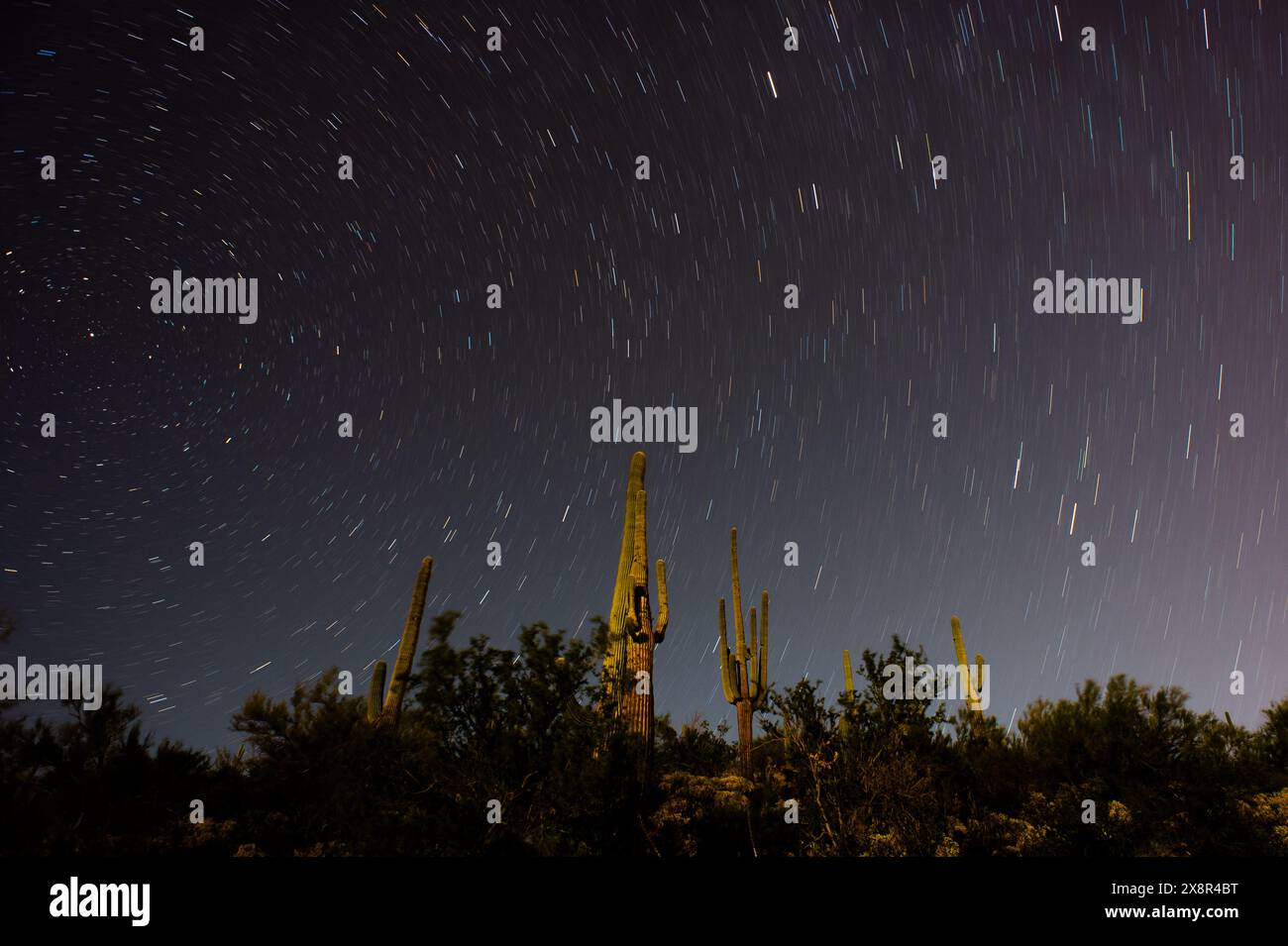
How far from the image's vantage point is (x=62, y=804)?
1005cm

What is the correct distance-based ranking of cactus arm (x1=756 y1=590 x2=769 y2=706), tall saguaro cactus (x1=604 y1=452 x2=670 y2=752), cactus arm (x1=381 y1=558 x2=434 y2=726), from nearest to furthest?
tall saguaro cactus (x1=604 y1=452 x2=670 y2=752) → cactus arm (x1=381 y1=558 x2=434 y2=726) → cactus arm (x1=756 y1=590 x2=769 y2=706)

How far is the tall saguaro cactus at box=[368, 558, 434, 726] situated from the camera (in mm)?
14171

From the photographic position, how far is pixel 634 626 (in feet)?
44.1

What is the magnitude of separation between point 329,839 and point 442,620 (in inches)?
152

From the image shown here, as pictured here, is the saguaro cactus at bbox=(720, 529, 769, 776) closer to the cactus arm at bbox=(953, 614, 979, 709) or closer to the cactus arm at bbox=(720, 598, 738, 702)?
the cactus arm at bbox=(720, 598, 738, 702)

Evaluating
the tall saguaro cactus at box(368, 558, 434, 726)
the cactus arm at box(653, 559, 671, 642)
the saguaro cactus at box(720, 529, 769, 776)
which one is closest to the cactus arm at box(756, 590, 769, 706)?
the saguaro cactus at box(720, 529, 769, 776)

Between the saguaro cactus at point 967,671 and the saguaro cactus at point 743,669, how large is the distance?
225 inches

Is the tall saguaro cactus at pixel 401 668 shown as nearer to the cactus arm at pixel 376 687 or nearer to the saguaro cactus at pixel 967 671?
the cactus arm at pixel 376 687

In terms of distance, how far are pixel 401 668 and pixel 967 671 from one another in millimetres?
16117

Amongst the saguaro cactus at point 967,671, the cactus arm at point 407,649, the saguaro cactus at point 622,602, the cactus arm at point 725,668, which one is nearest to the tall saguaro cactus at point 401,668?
the cactus arm at point 407,649

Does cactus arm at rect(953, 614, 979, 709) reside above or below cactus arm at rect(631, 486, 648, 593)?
below

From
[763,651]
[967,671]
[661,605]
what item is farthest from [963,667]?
[661,605]

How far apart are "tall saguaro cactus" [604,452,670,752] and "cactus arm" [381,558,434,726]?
416 cm

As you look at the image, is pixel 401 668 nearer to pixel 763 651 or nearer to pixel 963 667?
pixel 763 651
